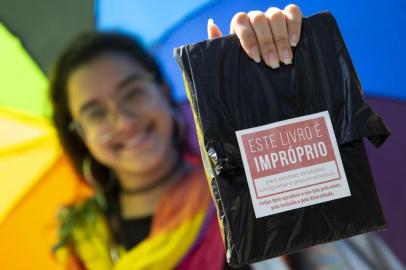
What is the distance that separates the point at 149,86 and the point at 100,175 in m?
0.35

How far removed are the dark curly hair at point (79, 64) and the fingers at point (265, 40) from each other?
0.58 m

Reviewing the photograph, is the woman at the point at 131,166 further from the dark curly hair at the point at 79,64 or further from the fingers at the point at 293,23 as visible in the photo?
the fingers at the point at 293,23

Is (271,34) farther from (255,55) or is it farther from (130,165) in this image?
(130,165)

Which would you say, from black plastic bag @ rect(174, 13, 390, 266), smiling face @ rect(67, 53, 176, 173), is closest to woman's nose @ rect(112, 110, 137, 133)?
smiling face @ rect(67, 53, 176, 173)

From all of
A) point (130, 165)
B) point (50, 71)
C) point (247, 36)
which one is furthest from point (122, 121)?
point (247, 36)

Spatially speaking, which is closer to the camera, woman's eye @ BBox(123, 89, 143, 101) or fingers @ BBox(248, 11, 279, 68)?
fingers @ BBox(248, 11, 279, 68)

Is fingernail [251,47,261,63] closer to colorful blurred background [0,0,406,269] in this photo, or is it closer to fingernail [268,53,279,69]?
fingernail [268,53,279,69]

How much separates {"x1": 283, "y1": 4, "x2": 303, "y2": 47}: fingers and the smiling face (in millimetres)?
604

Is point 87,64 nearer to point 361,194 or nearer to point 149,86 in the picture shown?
point 149,86

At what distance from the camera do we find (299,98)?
0.77 metres

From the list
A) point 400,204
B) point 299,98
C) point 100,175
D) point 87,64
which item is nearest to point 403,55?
point 400,204

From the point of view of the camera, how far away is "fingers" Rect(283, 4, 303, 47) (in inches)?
30.6

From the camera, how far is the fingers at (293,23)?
2.55 ft

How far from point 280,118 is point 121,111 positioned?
0.63 meters
